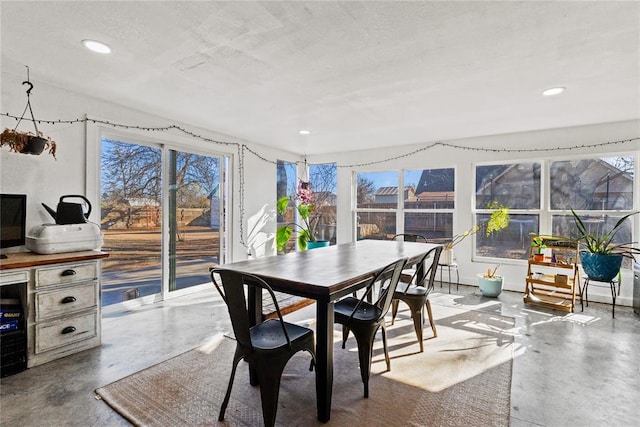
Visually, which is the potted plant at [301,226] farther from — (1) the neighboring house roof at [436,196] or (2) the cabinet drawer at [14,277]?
(2) the cabinet drawer at [14,277]

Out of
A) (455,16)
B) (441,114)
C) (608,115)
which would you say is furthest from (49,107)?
(608,115)

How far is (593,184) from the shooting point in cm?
429

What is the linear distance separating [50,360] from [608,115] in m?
6.06

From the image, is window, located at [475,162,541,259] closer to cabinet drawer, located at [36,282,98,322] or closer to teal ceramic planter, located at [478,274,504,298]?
teal ceramic planter, located at [478,274,504,298]

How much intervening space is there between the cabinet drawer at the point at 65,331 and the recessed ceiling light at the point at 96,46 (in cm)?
207

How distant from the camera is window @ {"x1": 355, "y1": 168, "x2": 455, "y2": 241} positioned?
532cm

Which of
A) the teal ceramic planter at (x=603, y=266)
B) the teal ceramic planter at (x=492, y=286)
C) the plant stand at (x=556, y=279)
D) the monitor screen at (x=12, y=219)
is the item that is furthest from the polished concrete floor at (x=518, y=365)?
the monitor screen at (x=12, y=219)

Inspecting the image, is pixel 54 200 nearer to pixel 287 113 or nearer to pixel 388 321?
pixel 287 113

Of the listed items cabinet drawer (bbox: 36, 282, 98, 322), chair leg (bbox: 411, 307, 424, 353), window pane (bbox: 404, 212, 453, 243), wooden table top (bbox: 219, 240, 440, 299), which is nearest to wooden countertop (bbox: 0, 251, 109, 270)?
cabinet drawer (bbox: 36, 282, 98, 322)

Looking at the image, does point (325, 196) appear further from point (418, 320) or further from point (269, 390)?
point (269, 390)

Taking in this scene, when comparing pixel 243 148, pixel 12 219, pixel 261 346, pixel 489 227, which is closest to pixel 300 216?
pixel 243 148

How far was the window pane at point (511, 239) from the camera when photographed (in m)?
4.70

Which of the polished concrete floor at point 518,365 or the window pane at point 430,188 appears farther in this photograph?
the window pane at point 430,188

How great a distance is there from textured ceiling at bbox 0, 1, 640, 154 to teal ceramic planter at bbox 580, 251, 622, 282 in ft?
5.37
